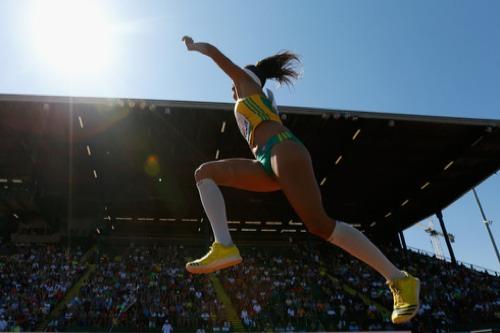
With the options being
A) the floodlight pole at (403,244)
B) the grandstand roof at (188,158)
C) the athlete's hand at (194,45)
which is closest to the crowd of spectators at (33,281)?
the grandstand roof at (188,158)

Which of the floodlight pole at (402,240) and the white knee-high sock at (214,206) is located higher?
the floodlight pole at (402,240)

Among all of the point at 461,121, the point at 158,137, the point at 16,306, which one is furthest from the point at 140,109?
the point at 461,121

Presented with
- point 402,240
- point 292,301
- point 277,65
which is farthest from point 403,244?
point 277,65

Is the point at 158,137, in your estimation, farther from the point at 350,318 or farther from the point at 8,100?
the point at 350,318

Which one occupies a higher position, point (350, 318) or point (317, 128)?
point (317, 128)

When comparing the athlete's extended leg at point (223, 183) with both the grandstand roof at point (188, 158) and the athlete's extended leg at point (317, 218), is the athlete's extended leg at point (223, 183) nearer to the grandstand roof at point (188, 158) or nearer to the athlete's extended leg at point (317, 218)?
the athlete's extended leg at point (317, 218)

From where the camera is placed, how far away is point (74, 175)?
23.2 metres

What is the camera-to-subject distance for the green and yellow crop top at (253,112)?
9.12 ft

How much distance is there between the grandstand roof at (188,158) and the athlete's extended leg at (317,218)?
15008 millimetres

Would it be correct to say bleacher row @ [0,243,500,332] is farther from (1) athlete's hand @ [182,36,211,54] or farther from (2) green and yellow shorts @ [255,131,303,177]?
(1) athlete's hand @ [182,36,211,54]

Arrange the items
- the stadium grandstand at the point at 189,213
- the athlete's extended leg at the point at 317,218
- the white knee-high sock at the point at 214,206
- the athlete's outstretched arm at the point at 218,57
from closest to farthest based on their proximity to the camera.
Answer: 1. the athlete's extended leg at the point at 317,218
2. the white knee-high sock at the point at 214,206
3. the athlete's outstretched arm at the point at 218,57
4. the stadium grandstand at the point at 189,213

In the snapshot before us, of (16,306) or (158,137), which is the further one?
(158,137)

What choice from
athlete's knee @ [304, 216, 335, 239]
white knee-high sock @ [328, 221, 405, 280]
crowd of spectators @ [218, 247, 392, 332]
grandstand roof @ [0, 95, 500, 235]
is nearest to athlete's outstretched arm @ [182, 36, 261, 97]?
athlete's knee @ [304, 216, 335, 239]

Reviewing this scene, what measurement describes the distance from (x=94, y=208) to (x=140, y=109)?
497 inches
